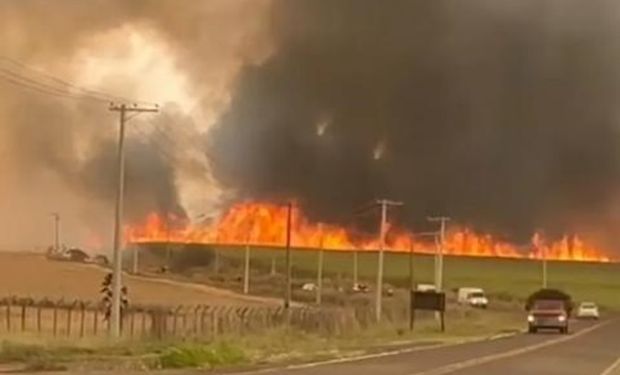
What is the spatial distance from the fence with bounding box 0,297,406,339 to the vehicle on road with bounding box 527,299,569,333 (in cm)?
1106

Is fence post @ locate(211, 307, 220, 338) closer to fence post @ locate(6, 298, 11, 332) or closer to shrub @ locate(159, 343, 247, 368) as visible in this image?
fence post @ locate(6, 298, 11, 332)

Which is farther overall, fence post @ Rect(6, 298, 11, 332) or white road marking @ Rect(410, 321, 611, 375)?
fence post @ Rect(6, 298, 11, 332)

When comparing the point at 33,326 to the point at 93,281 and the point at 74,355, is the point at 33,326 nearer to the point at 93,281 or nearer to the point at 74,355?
the point at 74,355

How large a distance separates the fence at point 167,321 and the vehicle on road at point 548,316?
36.3 ft

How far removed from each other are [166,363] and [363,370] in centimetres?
675

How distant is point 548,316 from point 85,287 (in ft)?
183

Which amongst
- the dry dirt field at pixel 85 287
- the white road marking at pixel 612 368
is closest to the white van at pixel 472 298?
the dry dirt field at pixel 85 287

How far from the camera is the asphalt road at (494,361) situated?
42625 mm

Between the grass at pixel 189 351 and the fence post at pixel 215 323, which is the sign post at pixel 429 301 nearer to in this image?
the grass at pixel 189 351

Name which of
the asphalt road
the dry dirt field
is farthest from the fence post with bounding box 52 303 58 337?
the asphalt road

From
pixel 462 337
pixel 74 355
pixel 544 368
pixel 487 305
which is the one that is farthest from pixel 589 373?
pixel 487 305

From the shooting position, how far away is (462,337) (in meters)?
78.6

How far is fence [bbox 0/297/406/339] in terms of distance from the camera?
65062 mm

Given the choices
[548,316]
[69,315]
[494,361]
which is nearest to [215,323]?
[69,315]
